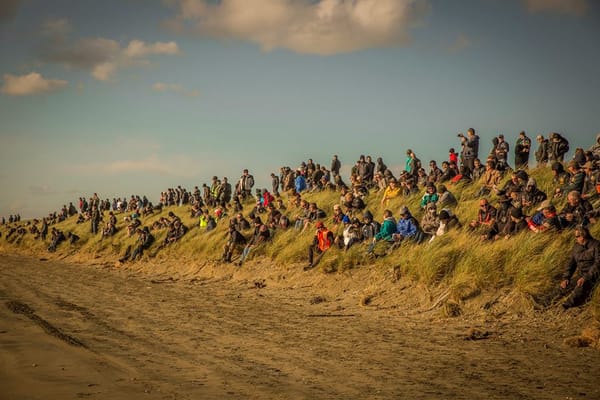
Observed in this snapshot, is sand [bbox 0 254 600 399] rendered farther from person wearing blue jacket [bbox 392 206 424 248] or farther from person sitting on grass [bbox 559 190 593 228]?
person sitting on grass [bbox 559 190 593 228]

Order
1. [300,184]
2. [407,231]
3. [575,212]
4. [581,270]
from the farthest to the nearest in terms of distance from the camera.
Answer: [300,184], [407,231], [575,212], [581,270]

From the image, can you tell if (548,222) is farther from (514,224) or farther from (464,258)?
(464,258)

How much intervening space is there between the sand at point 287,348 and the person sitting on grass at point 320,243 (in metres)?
2.50

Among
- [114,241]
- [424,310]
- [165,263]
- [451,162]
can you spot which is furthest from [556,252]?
[114,241]

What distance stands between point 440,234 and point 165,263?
13.6 m

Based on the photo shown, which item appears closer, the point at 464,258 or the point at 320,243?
the point at 464,258

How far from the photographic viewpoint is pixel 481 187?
16.4 metres

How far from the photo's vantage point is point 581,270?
8.33 m

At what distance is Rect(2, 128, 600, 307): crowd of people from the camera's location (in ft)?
34.7

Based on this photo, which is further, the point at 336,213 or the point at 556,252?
the point at 336,213

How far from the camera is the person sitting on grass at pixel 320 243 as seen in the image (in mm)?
15148

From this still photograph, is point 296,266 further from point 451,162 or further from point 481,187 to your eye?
point 451,162

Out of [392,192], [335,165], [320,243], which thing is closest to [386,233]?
[320,243]

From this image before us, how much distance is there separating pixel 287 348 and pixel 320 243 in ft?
27.6
